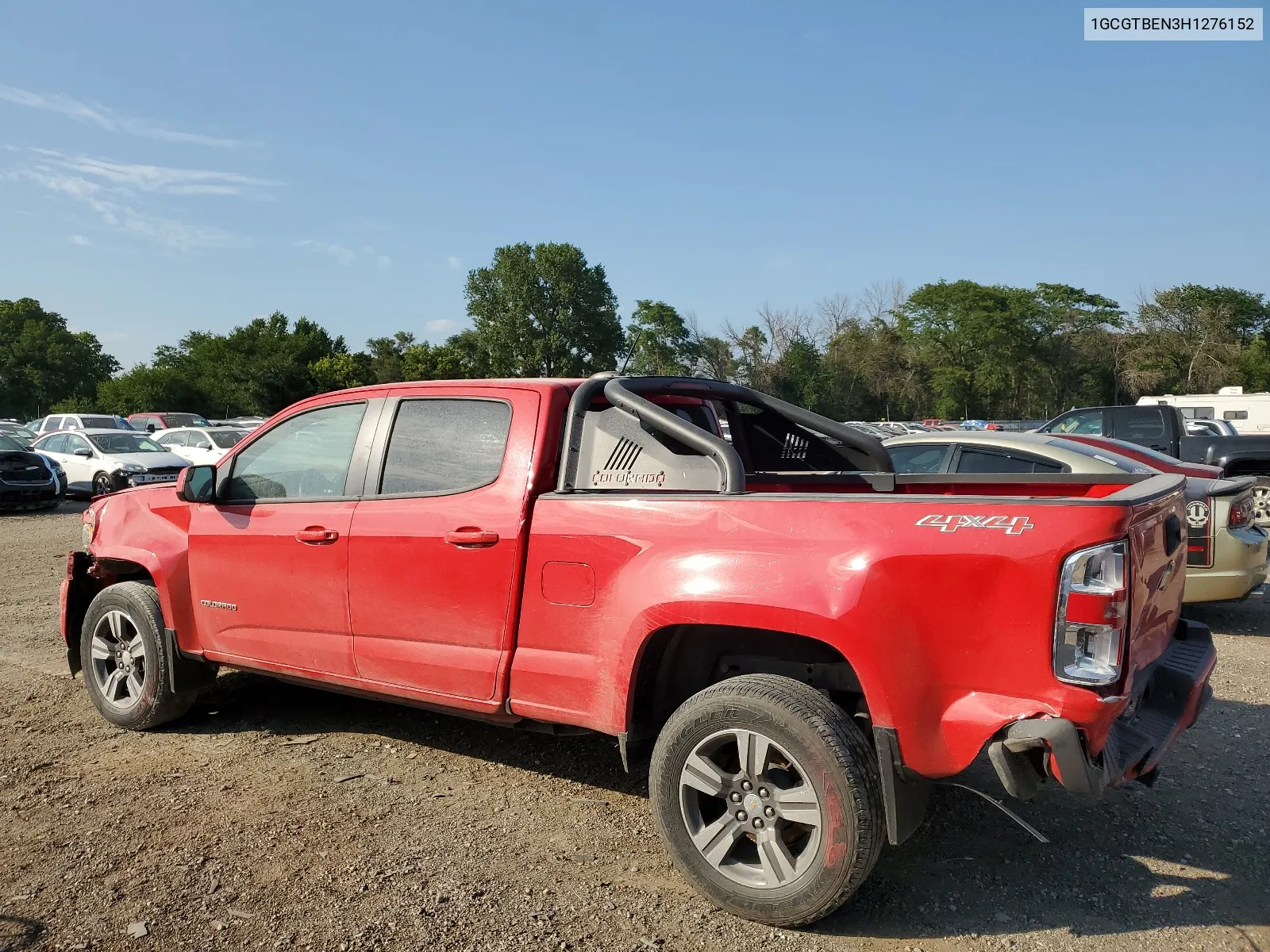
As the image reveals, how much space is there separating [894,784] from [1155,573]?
45.0 inches

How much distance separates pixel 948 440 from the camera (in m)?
7.73

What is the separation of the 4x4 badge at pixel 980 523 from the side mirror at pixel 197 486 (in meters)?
3.54

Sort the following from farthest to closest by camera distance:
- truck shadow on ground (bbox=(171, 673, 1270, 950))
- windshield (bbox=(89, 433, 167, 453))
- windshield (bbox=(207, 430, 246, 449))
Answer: windshield (bbox=(207, 430, 246, 449)) < windshield (bbox=(89, 433, 167, 453)) < truck shadow on ground (bbox=(171, 673, 1270, 950))

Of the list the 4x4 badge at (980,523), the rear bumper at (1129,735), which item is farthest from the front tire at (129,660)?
the rear bumper at (1129,735)

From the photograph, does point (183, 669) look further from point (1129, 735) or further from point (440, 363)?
point (440, 363)

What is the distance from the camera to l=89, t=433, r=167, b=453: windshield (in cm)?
A: 1998

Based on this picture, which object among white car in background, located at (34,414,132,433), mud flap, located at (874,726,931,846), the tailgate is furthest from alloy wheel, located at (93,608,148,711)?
white car in background, located at (34,414,132,433)

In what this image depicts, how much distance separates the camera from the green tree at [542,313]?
8506 cm

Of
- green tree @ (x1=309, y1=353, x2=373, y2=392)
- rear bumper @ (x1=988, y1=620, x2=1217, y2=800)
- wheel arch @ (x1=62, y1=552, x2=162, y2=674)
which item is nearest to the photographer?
rear bumper @ (x1=988, y1=620, x2=1217, y2=800)

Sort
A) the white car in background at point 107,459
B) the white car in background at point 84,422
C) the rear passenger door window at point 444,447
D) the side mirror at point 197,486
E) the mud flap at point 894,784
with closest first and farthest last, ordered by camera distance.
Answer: the mud flap at point 894,784 → the rear passenger door window at point 444,447 → the side mirror at point 197,486 → the white car in background at point 107,459 → the white car in background at point 84,422

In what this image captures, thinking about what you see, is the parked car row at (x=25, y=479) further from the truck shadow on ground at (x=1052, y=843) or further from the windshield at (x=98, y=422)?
the truck shadow on ground at (x=1052, y=843)

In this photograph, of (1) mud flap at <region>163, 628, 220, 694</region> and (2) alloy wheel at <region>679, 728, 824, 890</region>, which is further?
(1) mud flap at <region>163, 628, 220, 694</region>

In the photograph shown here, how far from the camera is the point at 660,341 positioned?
87.4m

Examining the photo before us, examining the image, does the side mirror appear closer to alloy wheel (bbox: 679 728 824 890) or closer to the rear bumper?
alloy wheel (bbox: 679 728 824 890)
